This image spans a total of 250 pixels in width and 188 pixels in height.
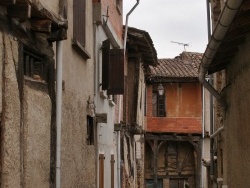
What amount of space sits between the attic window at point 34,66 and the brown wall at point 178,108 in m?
22.7

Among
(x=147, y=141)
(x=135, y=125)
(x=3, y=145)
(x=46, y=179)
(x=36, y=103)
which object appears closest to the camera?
(x=3, y=145)

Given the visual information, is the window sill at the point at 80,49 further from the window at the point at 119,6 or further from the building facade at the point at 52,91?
the window at the point at 119,6

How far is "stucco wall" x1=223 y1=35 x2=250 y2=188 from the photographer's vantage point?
805cm

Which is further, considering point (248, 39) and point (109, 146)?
point (109, 146)

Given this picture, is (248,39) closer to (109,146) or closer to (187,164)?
(109,146)

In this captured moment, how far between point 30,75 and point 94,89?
5.15 metres

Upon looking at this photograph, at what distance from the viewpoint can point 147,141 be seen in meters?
30.5

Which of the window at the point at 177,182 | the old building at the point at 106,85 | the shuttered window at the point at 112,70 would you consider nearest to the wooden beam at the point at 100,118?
the old building at the point at 106,85

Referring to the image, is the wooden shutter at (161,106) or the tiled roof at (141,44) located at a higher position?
the tiled roof at (141,44)

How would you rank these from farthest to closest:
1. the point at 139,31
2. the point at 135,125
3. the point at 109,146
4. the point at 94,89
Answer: the point at 135,125 → the point at 139,31 → the point at 109,146 → the point at 94,89

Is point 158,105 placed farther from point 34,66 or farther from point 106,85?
point 34,66

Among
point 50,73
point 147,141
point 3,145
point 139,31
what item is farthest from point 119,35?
point 147,141

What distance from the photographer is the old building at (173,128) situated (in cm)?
3008

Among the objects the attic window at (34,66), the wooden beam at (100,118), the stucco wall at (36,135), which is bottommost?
the stucco wall at (36,135)
